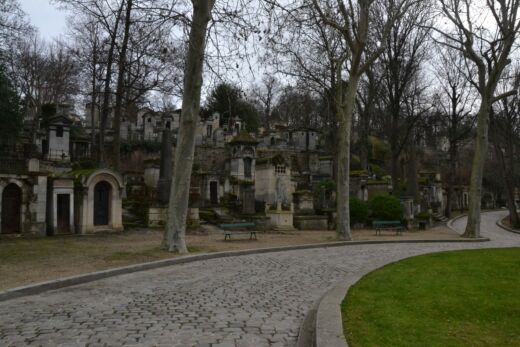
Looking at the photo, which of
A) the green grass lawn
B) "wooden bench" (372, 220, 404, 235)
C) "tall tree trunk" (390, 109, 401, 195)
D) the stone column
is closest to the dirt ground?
the stone column

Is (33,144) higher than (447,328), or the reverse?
(33,144)

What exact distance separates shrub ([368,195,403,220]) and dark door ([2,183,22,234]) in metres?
17.9

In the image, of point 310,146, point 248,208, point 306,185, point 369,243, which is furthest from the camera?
point 310,146

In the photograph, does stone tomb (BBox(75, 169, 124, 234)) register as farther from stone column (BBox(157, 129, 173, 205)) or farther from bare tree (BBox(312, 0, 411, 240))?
bare tree (BBox(312, 0, 411, 240))

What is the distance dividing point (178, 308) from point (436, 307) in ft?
11.5

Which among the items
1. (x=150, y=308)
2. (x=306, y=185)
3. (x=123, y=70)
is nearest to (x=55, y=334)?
(x=150, y=308)

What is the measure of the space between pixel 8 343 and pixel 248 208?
2083cm

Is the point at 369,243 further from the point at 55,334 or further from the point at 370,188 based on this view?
the point at 370,188

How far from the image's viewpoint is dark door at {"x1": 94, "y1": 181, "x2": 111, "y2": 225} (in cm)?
1911

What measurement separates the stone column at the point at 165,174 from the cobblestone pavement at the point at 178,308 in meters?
11.7

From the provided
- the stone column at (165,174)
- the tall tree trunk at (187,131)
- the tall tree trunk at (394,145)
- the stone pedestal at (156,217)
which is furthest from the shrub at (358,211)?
the tall tree trunk at (187,131)

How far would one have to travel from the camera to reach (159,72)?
21.2 m

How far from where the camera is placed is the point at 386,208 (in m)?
26.0

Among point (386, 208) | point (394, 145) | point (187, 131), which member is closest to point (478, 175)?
point (386, 208)
